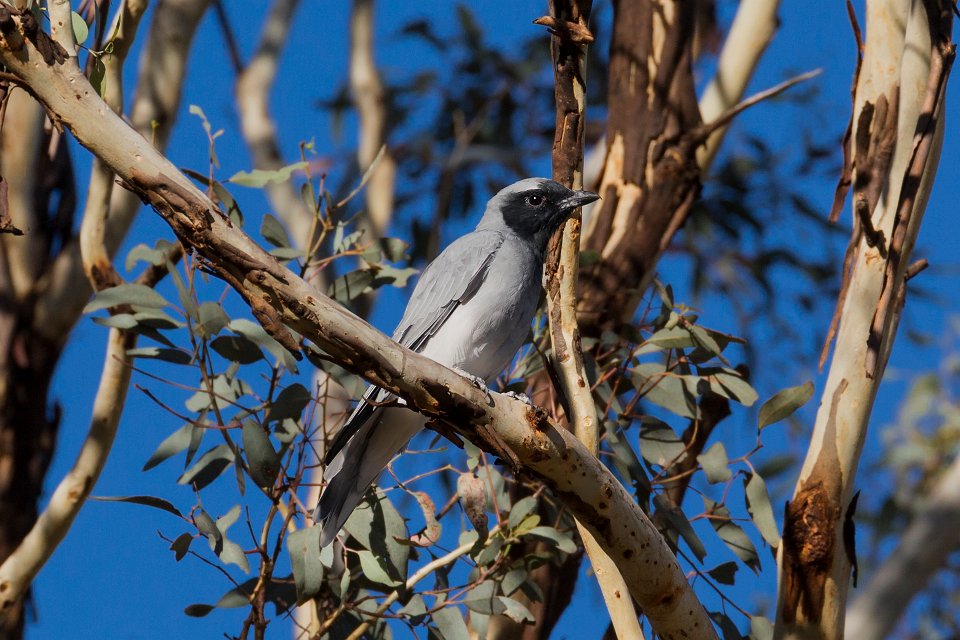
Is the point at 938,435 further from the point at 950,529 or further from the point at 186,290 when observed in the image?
the point at 186,290

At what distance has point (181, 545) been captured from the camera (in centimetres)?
261

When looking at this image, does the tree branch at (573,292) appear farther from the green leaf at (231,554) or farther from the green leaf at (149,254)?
the green leaf at (149,254)

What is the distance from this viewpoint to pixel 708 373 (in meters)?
3.22

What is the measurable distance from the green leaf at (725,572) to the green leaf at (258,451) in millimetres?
1218

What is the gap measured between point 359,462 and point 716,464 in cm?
98

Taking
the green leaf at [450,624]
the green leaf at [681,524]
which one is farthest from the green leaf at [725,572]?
the green leaf at [450,624]

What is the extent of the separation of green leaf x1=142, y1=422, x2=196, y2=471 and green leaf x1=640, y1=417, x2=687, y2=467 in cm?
130

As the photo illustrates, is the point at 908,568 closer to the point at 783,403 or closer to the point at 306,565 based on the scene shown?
the point at 783,403

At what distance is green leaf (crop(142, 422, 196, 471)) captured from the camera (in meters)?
3.13

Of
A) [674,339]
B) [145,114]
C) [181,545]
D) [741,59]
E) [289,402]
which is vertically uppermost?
[741,59]

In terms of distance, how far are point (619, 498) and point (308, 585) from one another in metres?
0.87

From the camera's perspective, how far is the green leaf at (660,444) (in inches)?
126

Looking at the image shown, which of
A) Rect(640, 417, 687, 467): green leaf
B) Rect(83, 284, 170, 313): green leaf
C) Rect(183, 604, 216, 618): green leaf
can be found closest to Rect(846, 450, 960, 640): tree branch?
Rect(640, 417, 687, 467): green leaf

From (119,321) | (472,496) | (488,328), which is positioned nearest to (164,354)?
(119,321)
